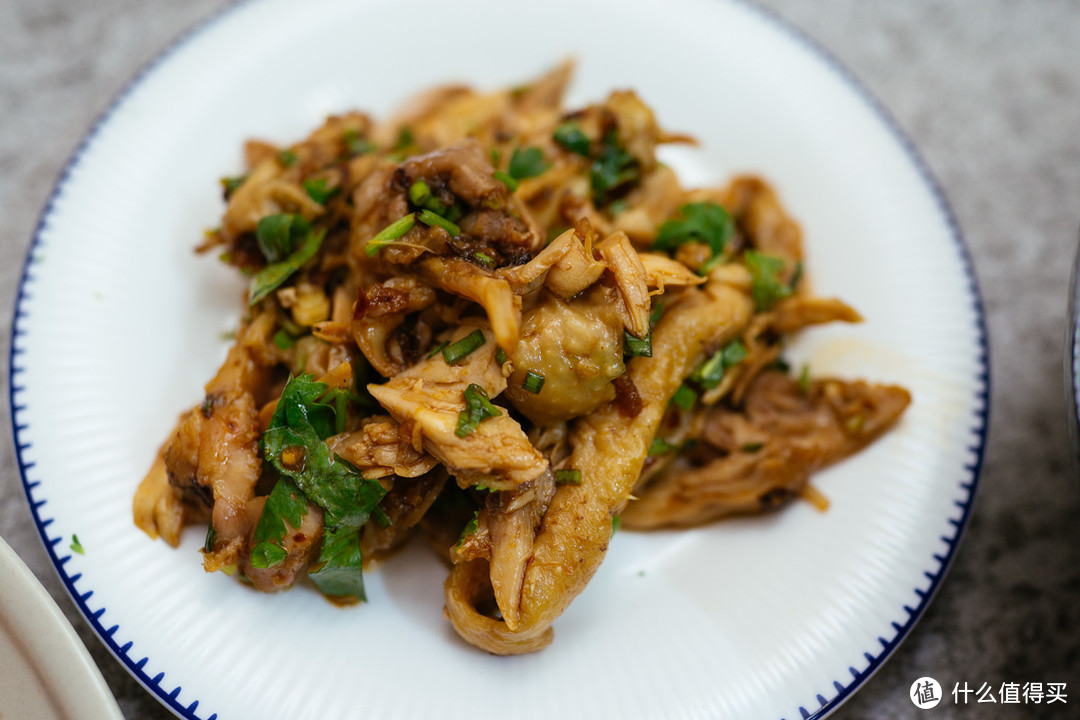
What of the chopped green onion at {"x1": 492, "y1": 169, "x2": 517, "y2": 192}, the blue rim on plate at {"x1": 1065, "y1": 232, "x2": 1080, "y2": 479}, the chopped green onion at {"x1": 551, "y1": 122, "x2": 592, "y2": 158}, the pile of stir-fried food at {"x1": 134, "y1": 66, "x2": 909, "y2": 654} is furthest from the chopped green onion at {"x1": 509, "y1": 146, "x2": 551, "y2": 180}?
the blue rim on plate at {"x1": 1065, "y1": 232, "x2": 1080, "y2": 479}

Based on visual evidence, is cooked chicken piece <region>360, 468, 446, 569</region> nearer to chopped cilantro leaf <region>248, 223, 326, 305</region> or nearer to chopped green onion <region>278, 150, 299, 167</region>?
chopped cilantro leaf <region>248, 223, 326, 305</region>

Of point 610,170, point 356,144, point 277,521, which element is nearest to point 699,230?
point 610,170

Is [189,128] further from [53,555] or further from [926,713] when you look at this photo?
[926,713]

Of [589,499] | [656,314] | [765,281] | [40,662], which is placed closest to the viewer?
[40,662]

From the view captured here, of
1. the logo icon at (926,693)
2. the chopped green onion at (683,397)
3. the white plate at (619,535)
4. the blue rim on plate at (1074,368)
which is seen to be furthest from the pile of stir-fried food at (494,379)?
the logo icon at (926,693)

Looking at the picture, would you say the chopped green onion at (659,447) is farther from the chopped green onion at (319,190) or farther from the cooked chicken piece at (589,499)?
the chopped green onion at (319,190)

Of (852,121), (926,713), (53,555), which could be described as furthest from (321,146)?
(926,713)

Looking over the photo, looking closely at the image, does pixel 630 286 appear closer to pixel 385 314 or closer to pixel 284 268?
pixel 385 314

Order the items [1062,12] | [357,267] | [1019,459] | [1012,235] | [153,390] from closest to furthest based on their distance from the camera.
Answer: [357,267]
[153,390]
[1019,459]
[1012,235]
[1062,12]
